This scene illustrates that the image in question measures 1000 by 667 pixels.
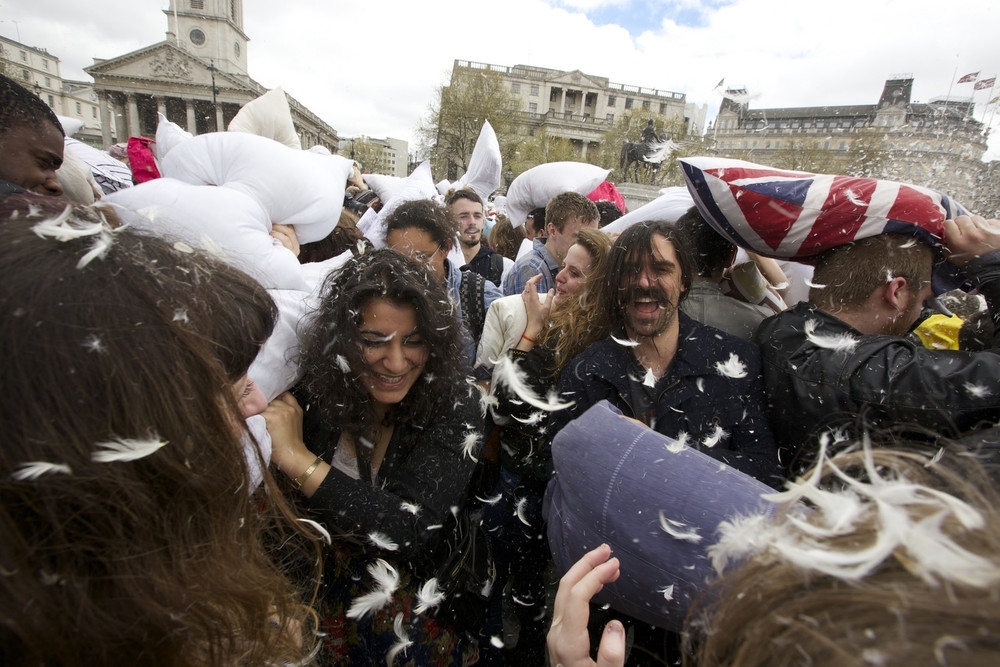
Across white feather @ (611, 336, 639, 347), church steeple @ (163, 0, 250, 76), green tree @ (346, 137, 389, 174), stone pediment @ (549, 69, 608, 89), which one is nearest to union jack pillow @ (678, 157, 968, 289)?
white feather @ (611, 336, 639, 347)

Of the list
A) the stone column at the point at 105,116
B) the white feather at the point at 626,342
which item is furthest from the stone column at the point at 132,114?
the white feather at the point at 626,342

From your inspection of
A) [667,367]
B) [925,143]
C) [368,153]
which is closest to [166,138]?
[667,367]

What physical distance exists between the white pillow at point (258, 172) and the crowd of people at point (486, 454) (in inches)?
5.9

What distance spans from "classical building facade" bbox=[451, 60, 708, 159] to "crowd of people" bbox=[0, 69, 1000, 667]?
173 ft

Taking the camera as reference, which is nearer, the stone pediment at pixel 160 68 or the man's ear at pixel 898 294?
the man's ear at pixel 898 294

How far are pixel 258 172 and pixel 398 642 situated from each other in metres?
2.00

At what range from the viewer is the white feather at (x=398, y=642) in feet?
5.25

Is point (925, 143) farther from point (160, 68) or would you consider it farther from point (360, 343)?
point (160, 68)

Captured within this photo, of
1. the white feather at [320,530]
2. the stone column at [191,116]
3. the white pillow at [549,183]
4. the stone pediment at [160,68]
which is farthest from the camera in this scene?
the stone column at [191,116]

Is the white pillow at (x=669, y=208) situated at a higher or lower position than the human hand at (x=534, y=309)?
higher

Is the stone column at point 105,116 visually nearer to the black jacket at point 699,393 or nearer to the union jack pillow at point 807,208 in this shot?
the black jacket at point 699,393

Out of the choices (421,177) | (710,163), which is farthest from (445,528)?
(421,177)

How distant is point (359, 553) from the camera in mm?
1633

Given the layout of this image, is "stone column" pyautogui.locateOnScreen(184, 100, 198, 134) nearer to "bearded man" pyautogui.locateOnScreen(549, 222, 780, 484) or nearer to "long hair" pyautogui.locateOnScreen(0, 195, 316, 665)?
"bearded man" pyautogui.locateOnScreen(549, 222, 780, 484)
